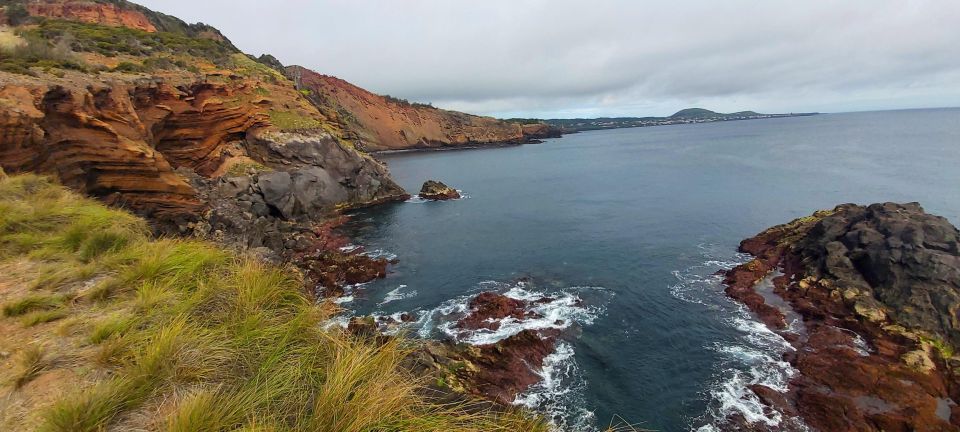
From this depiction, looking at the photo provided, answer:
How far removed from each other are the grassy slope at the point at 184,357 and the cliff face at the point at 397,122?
108 meters

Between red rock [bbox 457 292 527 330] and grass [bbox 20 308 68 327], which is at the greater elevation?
grass [bbox 20 308 68 327]

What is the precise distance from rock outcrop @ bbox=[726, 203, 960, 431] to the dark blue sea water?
128 cm

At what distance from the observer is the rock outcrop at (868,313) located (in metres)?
14.9

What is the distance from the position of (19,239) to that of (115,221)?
1262 millimetres

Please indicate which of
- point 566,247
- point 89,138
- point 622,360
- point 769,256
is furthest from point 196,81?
point 769,256

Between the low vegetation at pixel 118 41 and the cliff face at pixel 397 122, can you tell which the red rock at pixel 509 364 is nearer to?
the low vegetation at pixel 118 41

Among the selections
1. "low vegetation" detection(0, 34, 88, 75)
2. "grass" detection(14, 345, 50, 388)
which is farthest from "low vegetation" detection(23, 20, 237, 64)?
"grass" detection(14, 345, 50, 388)

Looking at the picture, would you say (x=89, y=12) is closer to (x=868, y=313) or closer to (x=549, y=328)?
(x=549, y=328)

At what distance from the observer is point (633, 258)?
29125 mm

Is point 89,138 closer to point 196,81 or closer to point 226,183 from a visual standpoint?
point 226,183

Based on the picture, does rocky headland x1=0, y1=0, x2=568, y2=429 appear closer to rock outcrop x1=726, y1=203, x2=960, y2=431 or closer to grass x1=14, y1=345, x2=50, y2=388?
grass x1=14, y1=345, x2=50, y2=388

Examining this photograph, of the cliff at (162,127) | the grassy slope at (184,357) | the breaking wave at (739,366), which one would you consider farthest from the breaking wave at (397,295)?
the grassy slope at (184,357)

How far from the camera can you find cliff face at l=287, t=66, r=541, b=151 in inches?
4786

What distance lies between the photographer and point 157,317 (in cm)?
413
